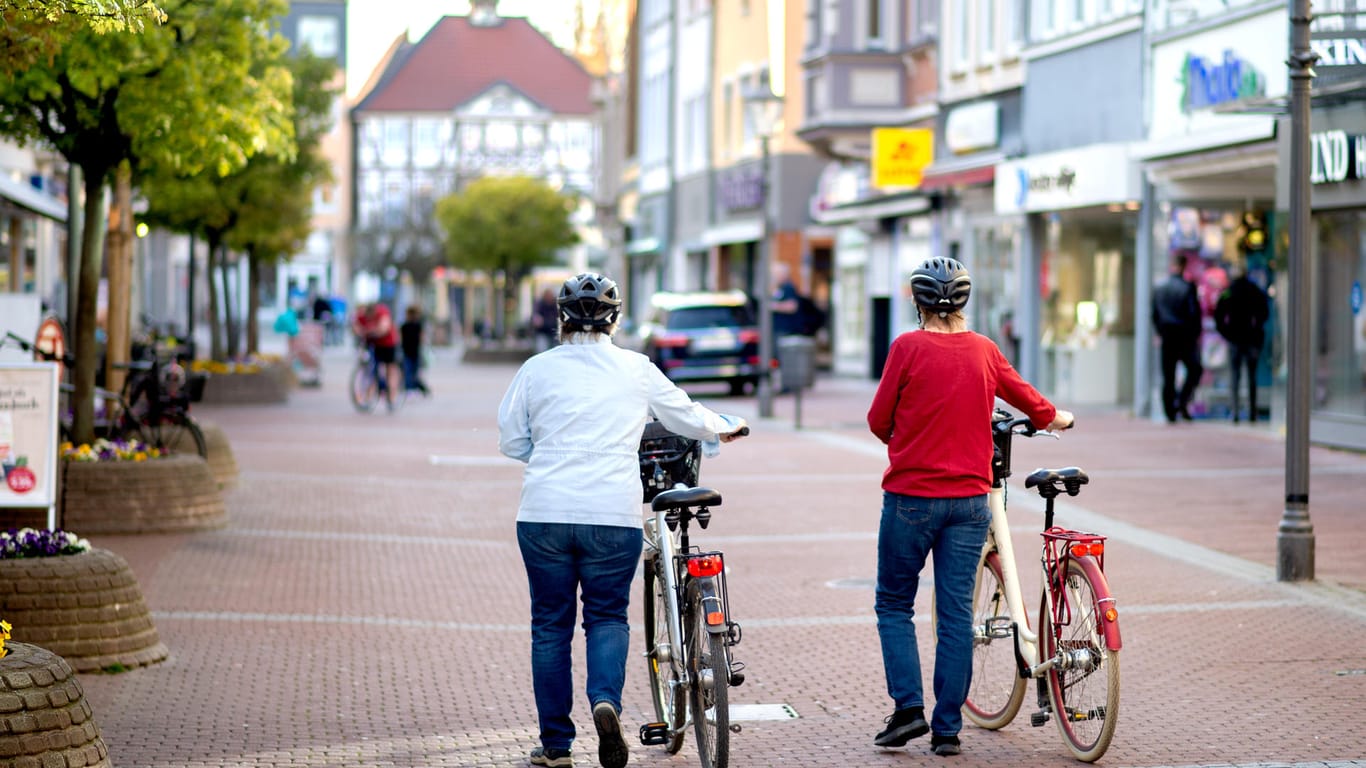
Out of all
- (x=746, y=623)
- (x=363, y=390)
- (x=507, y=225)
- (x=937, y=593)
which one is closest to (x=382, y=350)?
(x=363, y=390)

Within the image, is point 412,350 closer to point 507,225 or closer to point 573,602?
point 573,602

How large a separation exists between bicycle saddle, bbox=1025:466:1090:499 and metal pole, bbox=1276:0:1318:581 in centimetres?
414

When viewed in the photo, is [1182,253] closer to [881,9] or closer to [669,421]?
[881,9]

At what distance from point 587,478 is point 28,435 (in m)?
5.40

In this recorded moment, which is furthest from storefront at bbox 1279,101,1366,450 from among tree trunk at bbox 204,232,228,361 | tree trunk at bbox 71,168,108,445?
tree trunk at bbox 204,232,228,361

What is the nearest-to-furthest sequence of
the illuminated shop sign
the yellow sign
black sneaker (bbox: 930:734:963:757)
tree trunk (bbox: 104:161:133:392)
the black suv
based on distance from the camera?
1. black sneaker (bbox: 930:734:963:757)
2. tree trunk (bbox: 104:161:133:392)
3. the illuminated shop sign
4. the black suv
5. the yellow sign

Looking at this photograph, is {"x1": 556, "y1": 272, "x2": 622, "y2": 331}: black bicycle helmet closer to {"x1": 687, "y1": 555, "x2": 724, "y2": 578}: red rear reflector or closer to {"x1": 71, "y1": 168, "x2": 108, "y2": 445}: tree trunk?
{"x1": 687, "y1": 555, "x2": 724, "y2": 578}: red rear reflector

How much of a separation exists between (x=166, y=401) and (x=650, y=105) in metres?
42.6

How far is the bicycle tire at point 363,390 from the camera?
2841 centimetres

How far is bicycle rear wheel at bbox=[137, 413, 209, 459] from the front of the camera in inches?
619

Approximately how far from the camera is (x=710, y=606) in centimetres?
625

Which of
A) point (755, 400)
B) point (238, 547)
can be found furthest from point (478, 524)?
point (755, 400)

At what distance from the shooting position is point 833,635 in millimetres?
9641

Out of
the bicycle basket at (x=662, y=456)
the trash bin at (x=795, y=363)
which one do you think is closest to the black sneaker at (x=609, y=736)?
the bicycle basket at (x=662, y=456)
